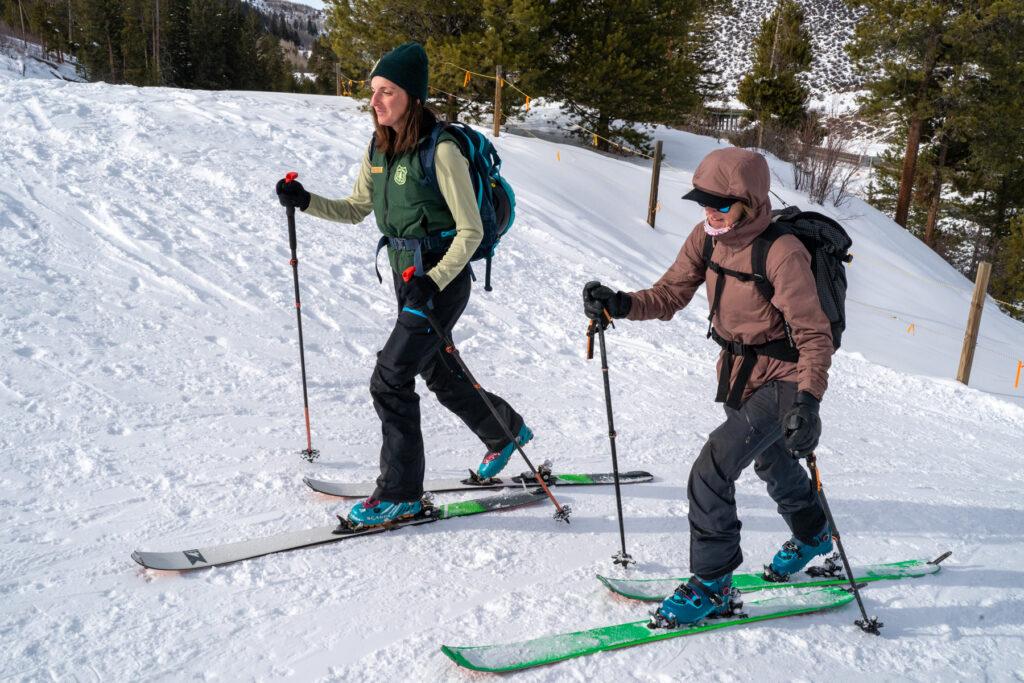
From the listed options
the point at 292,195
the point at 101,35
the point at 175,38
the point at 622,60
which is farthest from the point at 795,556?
the point at 101,35

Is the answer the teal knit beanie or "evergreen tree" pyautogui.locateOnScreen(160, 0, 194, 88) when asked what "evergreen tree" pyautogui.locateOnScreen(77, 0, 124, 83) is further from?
the teal knit beanie

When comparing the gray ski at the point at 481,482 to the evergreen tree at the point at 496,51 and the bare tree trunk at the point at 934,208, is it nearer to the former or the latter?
the evergreen tree at the point at 496,51

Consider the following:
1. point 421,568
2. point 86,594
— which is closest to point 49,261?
point 86,594

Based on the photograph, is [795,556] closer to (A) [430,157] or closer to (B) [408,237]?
(B) [408,237]

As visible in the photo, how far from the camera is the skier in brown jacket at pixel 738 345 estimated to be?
251cm

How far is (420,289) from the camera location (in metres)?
2.77

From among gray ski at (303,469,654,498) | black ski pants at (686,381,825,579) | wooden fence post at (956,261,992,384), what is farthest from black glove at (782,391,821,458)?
wooden fence post at (956,261,992,384)

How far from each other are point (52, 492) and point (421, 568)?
183 centimetres

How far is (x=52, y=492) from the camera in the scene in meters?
3.22

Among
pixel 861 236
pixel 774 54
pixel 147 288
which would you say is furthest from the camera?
pixel 774 54

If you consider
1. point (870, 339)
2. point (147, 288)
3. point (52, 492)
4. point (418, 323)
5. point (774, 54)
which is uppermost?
point (774, 54)

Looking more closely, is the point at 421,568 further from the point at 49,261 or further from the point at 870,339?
the point at 870,339

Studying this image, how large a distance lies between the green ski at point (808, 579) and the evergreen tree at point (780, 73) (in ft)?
93.8

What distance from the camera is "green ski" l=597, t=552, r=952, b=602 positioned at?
2977 mm
